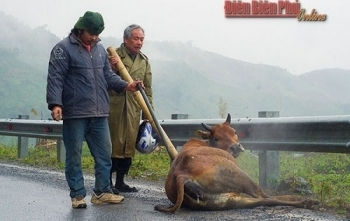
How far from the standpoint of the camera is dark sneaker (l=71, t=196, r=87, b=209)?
24.7 feet

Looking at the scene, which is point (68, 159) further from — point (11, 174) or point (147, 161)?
point (147, 161)

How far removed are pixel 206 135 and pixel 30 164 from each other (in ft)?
19.7

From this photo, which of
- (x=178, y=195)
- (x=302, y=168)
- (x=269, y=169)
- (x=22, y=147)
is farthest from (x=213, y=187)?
(x=22, y=147)

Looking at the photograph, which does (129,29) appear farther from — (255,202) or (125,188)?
(255,202)

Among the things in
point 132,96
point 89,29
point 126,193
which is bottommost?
point 126,193

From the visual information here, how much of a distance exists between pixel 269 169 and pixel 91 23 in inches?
103

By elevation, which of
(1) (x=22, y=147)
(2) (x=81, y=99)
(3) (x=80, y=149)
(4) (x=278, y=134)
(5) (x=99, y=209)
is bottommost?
(5) (x=99, y=209)

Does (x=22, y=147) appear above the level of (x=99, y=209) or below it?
above

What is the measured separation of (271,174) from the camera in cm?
862

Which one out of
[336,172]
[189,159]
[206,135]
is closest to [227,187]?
[189,159]

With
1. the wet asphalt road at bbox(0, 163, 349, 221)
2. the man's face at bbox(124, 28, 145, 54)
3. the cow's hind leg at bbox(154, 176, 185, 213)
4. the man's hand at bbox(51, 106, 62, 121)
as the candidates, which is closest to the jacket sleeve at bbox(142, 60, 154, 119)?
the man's face at bbox(124, 28, 145, 54)

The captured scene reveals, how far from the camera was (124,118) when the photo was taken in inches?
350

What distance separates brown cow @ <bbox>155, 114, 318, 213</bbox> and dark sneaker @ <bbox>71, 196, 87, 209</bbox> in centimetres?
88

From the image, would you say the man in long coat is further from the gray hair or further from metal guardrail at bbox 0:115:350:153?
metal guardrail at bbox 0:115:350:153
